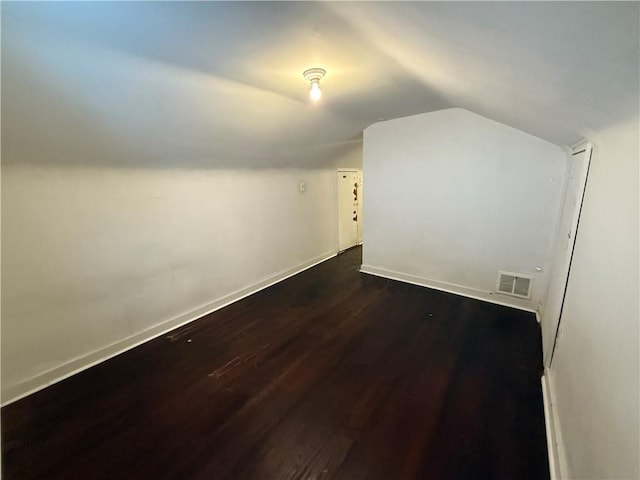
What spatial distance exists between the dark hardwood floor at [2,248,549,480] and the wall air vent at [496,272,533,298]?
253 mm

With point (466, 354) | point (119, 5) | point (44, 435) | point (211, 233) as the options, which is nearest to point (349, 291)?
point (466, 354)

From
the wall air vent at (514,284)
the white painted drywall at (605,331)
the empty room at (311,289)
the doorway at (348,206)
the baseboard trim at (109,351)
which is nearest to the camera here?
the white painted drywall at (605,331)

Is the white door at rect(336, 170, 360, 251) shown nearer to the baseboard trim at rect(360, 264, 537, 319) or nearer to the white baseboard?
the baseboard trim at rect(360, 264, 537, 319)

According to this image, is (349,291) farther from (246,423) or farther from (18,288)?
(18,288)

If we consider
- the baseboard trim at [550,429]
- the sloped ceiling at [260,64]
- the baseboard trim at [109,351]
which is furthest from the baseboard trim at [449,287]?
the sloped ceiling at [260,64]

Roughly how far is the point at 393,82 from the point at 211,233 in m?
2.29

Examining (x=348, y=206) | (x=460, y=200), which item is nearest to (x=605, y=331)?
(x=460, y=200)

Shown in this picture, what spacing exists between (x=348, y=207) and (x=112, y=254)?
148 inches

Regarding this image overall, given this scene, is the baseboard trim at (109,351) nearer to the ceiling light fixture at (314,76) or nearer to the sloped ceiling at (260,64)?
the sloped ceiling at (260,64)

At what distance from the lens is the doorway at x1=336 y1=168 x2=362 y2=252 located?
5.03 metres

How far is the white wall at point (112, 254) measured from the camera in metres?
1.95

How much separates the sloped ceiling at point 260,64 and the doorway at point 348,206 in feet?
8.46

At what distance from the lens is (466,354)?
2.39m

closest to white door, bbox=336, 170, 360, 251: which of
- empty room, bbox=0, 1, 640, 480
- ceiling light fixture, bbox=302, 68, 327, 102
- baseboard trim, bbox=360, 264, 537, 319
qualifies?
baseboard trim, bbox=360, 264, 537, 319
